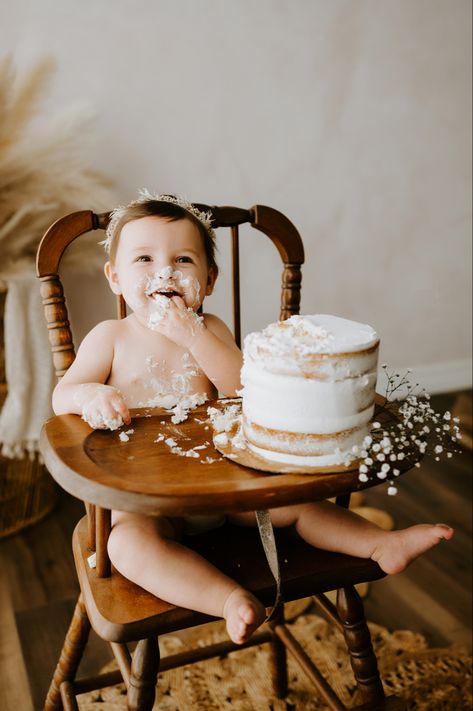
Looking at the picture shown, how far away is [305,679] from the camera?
4.67 ft

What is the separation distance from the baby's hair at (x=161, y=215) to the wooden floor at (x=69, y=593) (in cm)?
95

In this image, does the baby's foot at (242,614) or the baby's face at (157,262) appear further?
the baby's face at (157,262)

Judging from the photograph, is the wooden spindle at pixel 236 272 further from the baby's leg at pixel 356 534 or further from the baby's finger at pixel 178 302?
the baby's leg at pixel 356 534

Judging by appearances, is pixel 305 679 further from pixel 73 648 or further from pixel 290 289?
pixel 290 289

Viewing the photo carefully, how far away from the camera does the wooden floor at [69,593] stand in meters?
1.45

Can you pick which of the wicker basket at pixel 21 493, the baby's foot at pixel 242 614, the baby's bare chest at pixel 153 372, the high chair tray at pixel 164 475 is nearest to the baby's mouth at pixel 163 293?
the baby's bare chest at pixel 153 372

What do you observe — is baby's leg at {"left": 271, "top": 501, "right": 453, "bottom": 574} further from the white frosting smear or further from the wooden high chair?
the white frosting smear

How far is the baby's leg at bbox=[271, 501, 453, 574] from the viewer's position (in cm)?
95

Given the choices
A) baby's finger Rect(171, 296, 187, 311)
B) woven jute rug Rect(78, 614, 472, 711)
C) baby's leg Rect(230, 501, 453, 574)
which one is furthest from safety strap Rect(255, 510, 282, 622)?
woven jute rug Rect(78, 614, 472, 711)

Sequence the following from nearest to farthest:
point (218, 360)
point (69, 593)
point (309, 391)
Answer: point (309, 391), point (218, 360), point (69, 593)

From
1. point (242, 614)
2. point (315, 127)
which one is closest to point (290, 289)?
point (242, 614)

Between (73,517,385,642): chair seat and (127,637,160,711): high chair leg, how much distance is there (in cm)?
10

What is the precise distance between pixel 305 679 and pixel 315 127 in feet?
6.12

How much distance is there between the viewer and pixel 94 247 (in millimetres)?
1903
